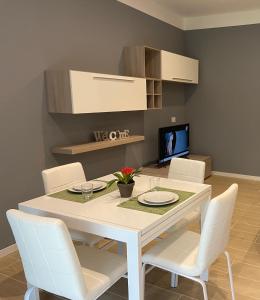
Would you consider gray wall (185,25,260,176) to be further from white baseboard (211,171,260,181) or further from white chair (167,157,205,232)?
white chair (167,157,205,232)

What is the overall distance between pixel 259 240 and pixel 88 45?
2.72 m

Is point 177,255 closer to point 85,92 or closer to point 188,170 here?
point 188,170

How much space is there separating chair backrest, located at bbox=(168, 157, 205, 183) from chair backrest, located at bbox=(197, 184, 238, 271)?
80 centimetres

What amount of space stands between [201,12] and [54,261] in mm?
4720

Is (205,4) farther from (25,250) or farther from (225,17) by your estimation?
(25,250)

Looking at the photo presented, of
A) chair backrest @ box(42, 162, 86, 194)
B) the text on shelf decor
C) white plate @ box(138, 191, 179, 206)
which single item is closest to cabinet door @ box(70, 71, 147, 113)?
the text on shelf decor

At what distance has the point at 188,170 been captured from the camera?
269 centimetres

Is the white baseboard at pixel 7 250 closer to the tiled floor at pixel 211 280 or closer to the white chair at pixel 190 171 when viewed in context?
the tiled floor at pixel 211 280

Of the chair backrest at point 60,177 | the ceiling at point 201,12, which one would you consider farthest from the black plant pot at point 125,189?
the ceiling at point 201,12

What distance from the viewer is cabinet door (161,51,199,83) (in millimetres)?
4293

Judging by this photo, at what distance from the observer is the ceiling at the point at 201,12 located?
4.43 metres

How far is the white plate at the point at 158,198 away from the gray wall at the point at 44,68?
4.58 ft

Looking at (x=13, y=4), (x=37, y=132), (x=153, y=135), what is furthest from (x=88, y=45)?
(x=153, y=135)

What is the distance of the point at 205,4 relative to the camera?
4.54 metres
